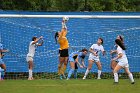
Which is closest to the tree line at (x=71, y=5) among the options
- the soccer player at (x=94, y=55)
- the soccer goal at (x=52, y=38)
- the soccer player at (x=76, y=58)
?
the soccer goal at (x=52, y=38)

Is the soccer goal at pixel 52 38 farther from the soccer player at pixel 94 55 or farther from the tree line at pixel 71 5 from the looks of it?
the tree line at pixel 71 5

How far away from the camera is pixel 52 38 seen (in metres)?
27.4

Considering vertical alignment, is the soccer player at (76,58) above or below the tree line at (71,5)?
below

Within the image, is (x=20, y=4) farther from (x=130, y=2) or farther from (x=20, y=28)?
(x=130, y=2)

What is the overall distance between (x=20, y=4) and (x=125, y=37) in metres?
9.24

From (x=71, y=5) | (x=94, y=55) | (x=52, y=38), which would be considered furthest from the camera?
(x=71, y=5)

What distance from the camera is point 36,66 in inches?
1055

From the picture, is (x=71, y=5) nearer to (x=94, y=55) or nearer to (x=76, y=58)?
(x=76, y=58)

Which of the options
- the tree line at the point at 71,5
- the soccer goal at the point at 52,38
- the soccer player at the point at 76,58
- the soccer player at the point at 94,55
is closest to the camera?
the soccer player at the point at 94,55

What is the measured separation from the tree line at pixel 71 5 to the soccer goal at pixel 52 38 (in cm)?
624

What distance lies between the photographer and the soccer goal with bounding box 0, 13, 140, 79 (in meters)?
26.7

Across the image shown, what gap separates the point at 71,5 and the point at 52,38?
1057 cm

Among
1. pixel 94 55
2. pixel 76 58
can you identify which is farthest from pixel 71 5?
pixel 94 55

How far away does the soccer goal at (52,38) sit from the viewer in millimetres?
26703
